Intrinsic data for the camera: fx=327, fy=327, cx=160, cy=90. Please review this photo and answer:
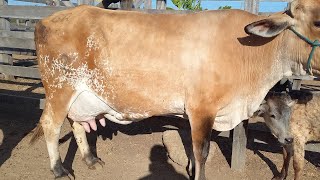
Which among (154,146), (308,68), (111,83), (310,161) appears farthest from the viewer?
(154,146)

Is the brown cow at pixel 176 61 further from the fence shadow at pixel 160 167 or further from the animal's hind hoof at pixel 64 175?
the fence shadow at pixel 160 167

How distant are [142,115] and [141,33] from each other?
976 mm

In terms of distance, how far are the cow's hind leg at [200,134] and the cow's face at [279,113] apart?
1235 mm

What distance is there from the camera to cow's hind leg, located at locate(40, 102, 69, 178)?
416 centimetres

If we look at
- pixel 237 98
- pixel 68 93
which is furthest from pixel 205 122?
pixel 68 93

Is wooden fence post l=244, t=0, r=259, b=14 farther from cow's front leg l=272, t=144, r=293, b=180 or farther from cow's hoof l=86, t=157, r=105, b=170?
cow's hoof l=86, t=157, r=105, b=170

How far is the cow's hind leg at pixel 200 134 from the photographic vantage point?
11.4 feet

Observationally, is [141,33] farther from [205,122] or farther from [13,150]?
[13,150]

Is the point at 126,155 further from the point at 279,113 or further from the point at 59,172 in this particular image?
the point at 279,113

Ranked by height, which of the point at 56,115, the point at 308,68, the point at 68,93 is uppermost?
the point at 308,68

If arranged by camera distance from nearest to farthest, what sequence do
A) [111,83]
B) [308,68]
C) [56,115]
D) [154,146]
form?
[308,68], [111,83], [56,115], [154,146]

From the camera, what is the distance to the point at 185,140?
17.3 ft

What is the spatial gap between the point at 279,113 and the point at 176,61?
179 centimetres

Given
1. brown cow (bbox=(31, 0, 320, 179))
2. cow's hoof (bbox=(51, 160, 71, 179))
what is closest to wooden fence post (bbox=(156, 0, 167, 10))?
brown cow (bbox=(31, 0, 320, 179))
